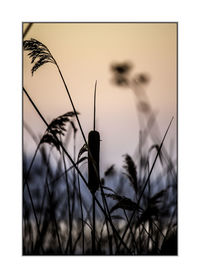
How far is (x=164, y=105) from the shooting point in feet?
7.86

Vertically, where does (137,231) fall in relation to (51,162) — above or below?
below

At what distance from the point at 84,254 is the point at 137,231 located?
13.2 inches

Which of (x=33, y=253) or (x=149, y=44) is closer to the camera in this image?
(x=33, y=253)

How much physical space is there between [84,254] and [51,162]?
573 millimetres

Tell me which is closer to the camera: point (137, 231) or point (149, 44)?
point (137, 231)
